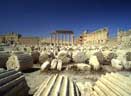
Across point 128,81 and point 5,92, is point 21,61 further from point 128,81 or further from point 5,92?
point 128,81

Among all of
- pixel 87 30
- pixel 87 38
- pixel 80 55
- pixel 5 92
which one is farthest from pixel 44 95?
pixel 87 30

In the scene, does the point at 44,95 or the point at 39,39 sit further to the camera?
the point at 39,39

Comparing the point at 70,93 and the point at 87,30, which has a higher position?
the point at 87,30

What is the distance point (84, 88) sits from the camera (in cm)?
665

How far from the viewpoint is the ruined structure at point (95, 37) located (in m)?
54.6

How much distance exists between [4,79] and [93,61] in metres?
7.87

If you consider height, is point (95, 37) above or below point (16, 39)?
above

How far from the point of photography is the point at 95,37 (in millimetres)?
65375

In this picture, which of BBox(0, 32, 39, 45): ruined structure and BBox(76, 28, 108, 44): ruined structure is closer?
BBox(76, 28, 108, 44): ruined structure

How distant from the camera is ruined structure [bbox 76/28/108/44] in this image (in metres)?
54.6

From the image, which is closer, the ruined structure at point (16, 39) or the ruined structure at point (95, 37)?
the ruined structure at point (95, 37)

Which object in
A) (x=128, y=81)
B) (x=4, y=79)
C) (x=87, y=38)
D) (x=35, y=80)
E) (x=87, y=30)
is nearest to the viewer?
(x=4, y=79)

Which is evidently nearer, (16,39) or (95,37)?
(95,37)

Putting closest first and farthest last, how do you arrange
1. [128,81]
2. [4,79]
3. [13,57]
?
1. [4,79]
2. [128,81]
3. [13,57]
